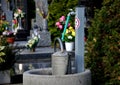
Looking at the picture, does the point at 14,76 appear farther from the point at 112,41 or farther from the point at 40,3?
the point at 40,3

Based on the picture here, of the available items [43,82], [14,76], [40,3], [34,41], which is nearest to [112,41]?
[43,82]

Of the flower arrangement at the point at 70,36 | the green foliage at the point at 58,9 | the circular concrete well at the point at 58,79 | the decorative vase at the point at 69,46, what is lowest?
the circular concrete well at the point at 58,79

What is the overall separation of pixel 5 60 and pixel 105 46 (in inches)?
114

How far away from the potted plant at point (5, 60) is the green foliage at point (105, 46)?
2335 mm

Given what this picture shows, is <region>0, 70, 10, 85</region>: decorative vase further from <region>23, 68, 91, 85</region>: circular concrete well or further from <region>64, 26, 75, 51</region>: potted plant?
<region>64, 26, 75, 51</region>: potted plant

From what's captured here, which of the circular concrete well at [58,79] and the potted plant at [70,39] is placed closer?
the circular concrete well at [58,79]

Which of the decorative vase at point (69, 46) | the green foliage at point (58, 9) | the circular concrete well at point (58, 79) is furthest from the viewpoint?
the green foliage at point (58, 9)

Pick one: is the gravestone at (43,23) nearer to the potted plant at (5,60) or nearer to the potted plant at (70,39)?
the potted plant at (70,39)

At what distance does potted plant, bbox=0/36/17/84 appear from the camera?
8.65 metres

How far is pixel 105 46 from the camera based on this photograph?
6.50 m

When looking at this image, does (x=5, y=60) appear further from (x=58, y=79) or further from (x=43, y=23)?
(x=43, y=23)

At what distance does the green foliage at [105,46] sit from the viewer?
6281 mm

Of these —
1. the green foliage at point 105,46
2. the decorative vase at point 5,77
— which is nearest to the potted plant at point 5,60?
the decorative vase at point 5,77

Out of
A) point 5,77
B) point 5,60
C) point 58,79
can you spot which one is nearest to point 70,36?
point 5,60
